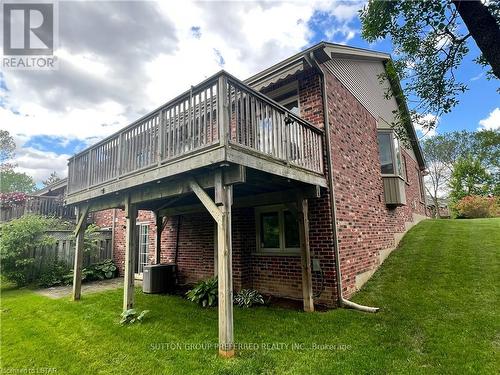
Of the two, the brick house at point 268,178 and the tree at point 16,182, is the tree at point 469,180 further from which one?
the tree at point 16,182

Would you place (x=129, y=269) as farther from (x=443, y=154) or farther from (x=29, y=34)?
(x=443, y=154)

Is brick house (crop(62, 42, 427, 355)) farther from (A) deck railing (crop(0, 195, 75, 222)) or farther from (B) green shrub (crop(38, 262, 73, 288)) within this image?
(A) deck railing (crop(0, 195, 75, 222))

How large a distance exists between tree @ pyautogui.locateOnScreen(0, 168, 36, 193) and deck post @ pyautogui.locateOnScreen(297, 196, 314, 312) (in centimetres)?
3975

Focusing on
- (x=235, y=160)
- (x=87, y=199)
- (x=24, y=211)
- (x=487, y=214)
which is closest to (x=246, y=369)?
(x=235, y=160)

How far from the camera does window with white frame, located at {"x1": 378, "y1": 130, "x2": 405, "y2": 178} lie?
31.2 ft

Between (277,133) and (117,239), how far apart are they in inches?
386

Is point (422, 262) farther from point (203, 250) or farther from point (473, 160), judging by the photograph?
point (473, 160)

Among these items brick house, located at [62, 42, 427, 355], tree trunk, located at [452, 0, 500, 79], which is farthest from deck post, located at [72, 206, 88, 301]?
tree trunk, located at [452, 0, 500, 79]

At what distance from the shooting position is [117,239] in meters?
11.9

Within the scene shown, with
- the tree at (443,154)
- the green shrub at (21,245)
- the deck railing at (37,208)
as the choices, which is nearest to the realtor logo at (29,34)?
the green shrub at (21,245)

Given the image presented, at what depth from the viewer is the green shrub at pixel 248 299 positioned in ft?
20.8

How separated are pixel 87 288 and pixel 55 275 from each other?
5.86ft

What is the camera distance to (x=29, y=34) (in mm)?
6363

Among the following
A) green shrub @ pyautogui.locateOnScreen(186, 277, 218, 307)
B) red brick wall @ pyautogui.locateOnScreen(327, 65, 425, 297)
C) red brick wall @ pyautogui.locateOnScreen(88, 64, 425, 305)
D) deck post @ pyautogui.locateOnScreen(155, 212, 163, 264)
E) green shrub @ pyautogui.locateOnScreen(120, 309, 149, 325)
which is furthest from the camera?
deck post @ pyautogui.locateOnScreen(155, 212, 163, 264)
